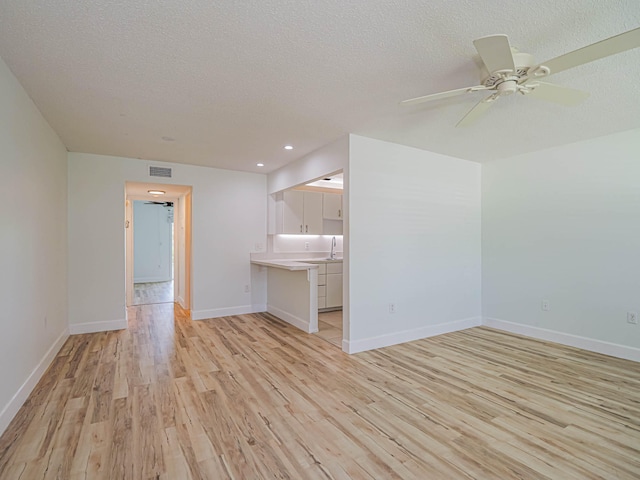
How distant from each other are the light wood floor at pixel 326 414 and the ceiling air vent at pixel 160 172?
97.4 inches

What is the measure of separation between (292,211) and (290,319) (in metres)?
1.80

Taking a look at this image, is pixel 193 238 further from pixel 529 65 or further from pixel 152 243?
pixel 152 243

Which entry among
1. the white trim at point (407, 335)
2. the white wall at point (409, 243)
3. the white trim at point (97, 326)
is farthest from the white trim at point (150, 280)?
the white wall at point (409, 243)

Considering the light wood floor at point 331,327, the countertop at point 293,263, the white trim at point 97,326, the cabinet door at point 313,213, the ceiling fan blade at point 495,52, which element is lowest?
the light wood floor at point 331,327

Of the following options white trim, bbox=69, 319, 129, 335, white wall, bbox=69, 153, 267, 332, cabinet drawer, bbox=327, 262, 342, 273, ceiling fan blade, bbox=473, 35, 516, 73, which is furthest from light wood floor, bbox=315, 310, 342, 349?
ceiling fan blade, bbox=473, 35, 516, 73

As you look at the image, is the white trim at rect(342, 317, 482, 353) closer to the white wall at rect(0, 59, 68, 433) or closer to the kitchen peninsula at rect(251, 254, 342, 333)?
the kitchen peninsula at rect(251, 254, 342, 333)

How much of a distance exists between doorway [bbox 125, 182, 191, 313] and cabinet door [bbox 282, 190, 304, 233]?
154 cm

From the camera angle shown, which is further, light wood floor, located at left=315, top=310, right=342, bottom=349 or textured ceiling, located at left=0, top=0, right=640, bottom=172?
light wood floor, located at left=315, top=310, right=342, bottom=349

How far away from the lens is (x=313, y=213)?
581cm

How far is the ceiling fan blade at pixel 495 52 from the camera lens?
1.57m

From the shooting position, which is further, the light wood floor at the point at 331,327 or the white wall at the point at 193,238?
the white wall at the point at 193,238

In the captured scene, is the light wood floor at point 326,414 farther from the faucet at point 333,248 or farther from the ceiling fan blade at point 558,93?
the faucet at point 333,248

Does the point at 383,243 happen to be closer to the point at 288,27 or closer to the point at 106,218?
the point at 288,27

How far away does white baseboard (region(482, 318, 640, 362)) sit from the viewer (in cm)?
347
